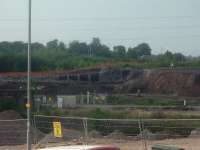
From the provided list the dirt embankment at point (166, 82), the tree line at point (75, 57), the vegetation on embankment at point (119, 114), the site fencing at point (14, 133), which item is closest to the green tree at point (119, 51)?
the tree line at point (75, 57)

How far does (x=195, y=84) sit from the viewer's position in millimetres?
126500

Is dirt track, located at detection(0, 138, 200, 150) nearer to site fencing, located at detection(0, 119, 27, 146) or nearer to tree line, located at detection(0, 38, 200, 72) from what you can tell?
site fencing, located at detection(0, 119, 27, 146)

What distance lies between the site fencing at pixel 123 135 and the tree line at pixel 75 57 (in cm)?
8455

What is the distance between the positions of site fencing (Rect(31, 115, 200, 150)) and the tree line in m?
84.5

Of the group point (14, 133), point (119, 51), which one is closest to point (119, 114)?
point (14, 133)

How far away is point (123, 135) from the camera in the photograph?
34.3m

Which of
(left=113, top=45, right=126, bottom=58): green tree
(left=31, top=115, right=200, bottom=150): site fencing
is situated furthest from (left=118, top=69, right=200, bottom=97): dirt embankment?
(left=31, top=115, right=200, bottom=150): site fencing

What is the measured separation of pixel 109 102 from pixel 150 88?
91.7ft

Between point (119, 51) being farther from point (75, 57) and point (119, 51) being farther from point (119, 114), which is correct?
point (119, 114)

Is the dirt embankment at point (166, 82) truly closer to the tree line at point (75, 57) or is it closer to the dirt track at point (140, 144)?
the tree line at point (75, 57)

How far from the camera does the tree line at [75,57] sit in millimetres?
133962

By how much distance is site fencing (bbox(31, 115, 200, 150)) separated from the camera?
1101 inches

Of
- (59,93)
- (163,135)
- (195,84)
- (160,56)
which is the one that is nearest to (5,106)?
(59,93)

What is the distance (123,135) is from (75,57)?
393ft
